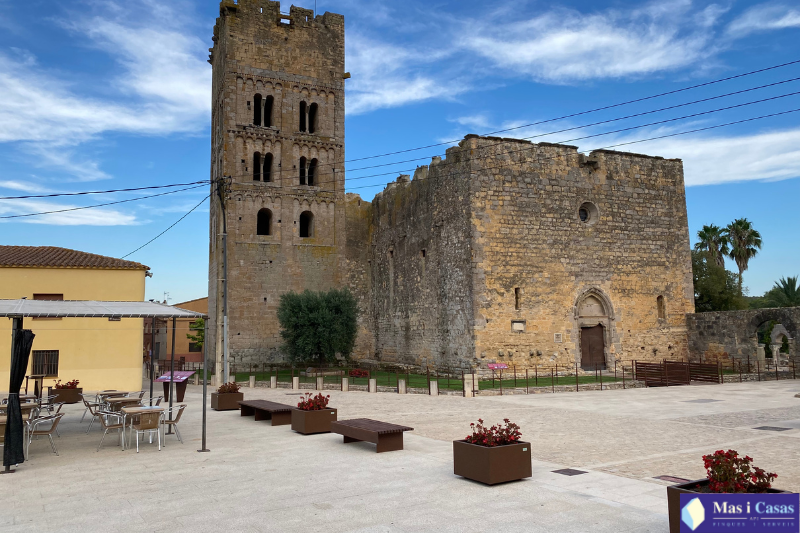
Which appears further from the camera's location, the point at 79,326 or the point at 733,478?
the point at 79,326

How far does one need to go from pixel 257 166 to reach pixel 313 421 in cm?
2279

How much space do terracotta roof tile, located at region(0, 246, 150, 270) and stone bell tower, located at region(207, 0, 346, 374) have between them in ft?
18.6

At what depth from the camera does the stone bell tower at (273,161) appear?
29812 millimetres

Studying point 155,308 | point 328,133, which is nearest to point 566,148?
point 328,133

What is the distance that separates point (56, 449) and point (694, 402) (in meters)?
14.7

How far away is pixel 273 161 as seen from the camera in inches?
1233

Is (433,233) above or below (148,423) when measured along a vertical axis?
above

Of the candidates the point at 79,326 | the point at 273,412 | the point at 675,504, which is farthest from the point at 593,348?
the point at 675,504

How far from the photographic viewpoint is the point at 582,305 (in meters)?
24.1

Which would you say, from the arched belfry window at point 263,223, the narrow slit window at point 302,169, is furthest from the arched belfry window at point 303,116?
the arched belfry window at point 263,223

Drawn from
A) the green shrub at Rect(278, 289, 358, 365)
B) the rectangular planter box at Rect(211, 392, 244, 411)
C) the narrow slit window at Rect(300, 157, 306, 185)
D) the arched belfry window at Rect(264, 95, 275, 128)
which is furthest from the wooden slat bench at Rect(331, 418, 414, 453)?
the arched belfry window at Rect(264, 95, 275, 128)

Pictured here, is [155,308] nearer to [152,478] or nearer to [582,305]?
[152,478]

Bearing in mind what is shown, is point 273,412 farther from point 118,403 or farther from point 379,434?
point 379,434

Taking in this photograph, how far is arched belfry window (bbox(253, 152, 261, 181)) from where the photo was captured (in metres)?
31.3
